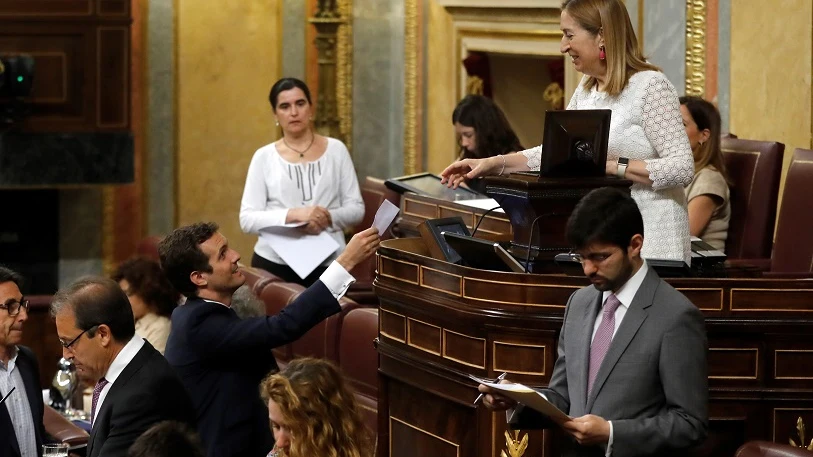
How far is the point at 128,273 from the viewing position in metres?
5.75

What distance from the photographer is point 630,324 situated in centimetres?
313

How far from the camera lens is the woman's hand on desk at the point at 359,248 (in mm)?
4192

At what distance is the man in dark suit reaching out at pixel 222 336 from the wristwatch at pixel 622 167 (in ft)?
2.64

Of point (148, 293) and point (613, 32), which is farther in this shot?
point (148, 293)

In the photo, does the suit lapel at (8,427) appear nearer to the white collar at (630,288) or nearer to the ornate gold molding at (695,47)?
the white collar at (630,288)

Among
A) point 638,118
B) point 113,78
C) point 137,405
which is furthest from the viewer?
point 113,78

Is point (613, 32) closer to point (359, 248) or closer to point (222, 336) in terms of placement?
point (359, 248)

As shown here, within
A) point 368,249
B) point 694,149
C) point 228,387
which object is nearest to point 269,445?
point 228,387

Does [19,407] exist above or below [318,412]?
below

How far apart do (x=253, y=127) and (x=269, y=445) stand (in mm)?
5871

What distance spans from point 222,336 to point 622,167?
1187mm

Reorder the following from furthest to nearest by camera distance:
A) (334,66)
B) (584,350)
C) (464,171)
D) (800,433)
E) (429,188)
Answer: (334,66) < (429,188) < (464,171) < (800,433) < (584,350)

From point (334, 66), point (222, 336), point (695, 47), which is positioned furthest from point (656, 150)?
point (334, 66)

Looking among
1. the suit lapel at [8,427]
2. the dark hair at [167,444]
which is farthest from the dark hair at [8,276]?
the dark hair at [167,444]
